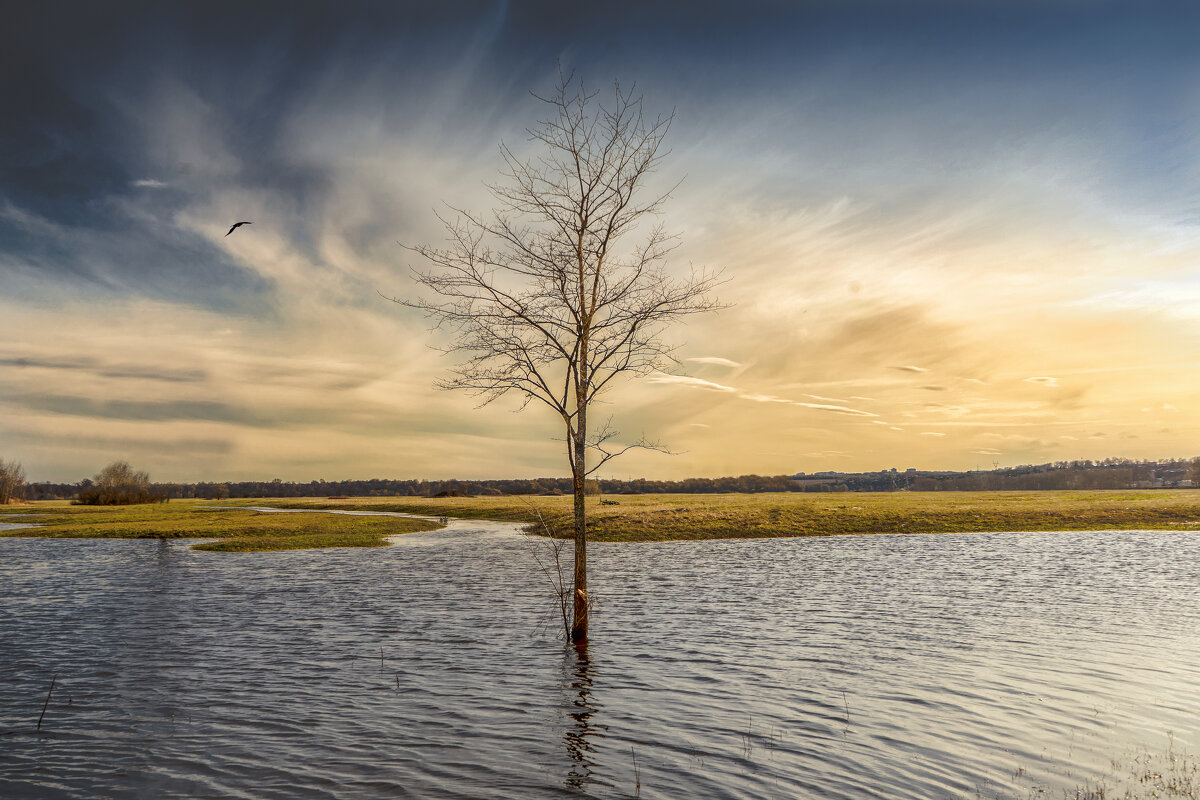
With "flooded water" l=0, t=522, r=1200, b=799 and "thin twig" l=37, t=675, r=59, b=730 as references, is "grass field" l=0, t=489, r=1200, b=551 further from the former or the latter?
"thin twig" l=37, t=675, r=59, b=730

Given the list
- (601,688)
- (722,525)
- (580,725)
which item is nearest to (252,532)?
(722,525)

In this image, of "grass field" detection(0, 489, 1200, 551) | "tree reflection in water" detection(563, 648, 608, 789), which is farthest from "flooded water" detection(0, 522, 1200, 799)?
"grass field" detection(0, 489, 1200, 551)

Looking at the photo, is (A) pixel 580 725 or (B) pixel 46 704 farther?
(B) pixel 46 704

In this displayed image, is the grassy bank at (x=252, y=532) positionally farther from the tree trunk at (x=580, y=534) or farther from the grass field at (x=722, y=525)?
the tree trunk at (x=580, y=534)

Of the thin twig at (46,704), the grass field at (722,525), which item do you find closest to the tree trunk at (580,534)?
the thin twig at (46,704)

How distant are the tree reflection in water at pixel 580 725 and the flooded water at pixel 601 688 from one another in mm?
59

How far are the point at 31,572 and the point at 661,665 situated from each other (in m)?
44.4

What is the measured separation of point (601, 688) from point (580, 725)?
288cm

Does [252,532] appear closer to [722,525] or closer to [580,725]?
[722,525]

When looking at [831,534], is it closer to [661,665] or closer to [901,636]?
[901,636]

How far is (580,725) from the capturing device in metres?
14.1

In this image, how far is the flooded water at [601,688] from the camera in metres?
11.6

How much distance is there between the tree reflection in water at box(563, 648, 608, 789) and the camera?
11.7 metres

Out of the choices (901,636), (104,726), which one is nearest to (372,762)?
(104,726)
